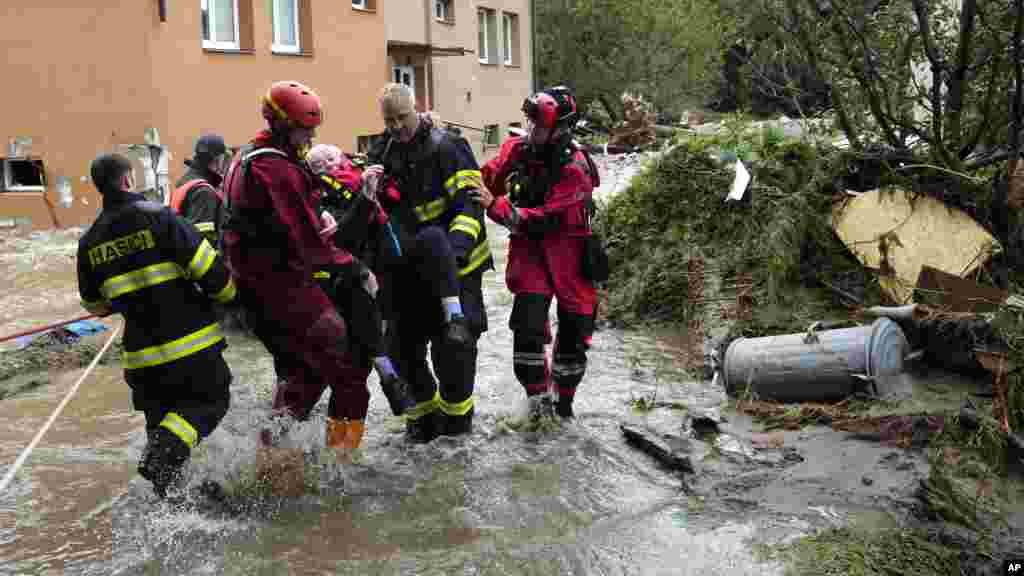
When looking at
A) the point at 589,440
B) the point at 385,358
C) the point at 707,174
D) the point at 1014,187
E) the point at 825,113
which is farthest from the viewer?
the point at 707,174

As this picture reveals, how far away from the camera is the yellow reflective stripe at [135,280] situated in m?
4.50

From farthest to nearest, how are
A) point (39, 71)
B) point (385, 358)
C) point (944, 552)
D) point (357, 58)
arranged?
point (357, 58) < point (39, 71) < point (385, 358) < point (944, 552)

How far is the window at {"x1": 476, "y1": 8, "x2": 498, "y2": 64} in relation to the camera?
28.7 m

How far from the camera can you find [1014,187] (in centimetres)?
648

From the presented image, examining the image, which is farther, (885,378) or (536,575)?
(885,378)

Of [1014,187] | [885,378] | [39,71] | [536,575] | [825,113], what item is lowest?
[536,575]

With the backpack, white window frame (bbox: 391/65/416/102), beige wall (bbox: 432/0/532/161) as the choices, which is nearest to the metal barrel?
the backpack

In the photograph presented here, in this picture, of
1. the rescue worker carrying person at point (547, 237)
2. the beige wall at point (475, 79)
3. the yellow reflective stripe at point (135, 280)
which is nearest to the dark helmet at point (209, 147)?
the rescue worker carrying person at point (547, 237)

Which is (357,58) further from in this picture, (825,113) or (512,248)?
(512,248)

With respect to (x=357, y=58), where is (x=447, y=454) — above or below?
below

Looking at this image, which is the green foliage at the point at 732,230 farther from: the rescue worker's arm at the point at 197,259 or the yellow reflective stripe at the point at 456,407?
the rescue worker's arm at the point at 197,259

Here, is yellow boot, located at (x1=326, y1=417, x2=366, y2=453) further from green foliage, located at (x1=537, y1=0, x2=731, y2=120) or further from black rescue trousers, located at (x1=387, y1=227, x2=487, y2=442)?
green foliage, located at (x1=537, y1=0, x2=731, y2=120)

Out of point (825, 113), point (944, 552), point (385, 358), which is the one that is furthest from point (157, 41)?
point (944, 552)

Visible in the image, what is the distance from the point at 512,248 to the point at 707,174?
3.61m
